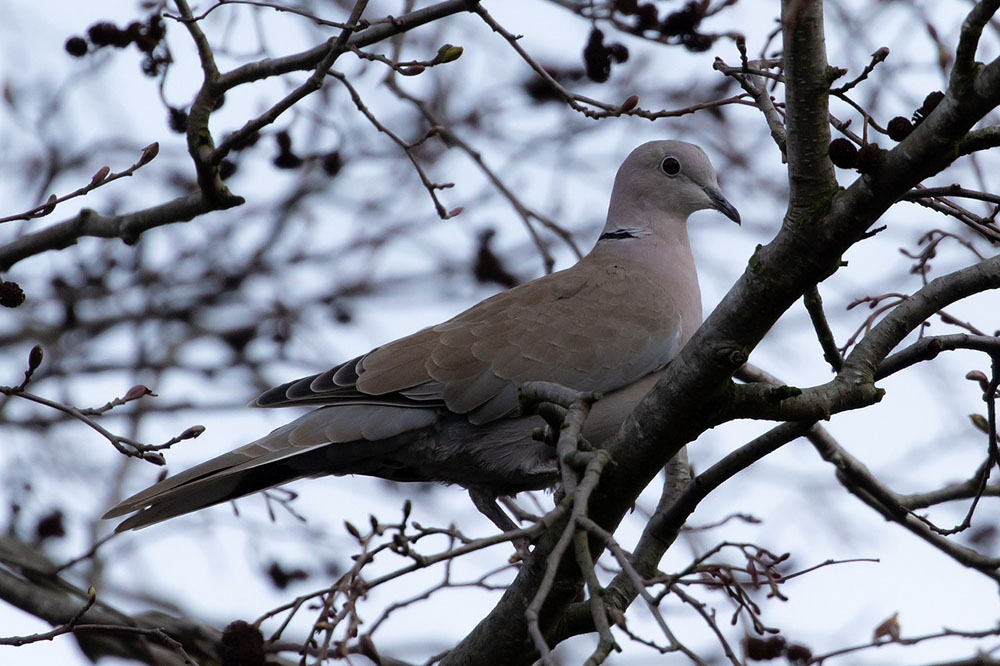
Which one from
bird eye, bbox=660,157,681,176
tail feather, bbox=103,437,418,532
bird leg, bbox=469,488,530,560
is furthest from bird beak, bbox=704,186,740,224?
tail feather, bbox=103,437,418,532

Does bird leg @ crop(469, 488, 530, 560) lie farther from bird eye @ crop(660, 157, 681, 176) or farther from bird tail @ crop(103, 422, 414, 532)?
bird eye @ crop(660, 157, 681, 176)

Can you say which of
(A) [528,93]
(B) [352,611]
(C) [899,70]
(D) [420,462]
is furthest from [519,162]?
(B) [352,611]

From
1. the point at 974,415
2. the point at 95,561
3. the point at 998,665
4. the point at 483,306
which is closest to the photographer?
the point at 998,665

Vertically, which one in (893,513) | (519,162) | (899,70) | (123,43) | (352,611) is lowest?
(352,611)

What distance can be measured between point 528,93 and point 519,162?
1.38 meters

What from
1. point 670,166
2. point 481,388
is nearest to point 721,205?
point 670,166

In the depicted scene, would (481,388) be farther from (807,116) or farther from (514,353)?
(807,116)

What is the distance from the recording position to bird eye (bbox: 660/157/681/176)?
16.3 feet

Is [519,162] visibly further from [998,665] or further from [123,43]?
[998,665]

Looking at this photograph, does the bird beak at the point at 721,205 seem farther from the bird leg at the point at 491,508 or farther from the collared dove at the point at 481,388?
the bird leg at the point at 491,508

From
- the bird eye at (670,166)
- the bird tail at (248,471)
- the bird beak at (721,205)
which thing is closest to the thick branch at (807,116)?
the bird tail at (248,471)

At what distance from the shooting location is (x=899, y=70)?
5320 millimetres

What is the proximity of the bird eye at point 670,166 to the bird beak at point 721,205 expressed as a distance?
0.51ft

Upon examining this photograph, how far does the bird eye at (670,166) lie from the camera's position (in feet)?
16.3
